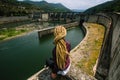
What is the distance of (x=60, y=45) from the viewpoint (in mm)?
5023

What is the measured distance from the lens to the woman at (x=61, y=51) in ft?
16.1

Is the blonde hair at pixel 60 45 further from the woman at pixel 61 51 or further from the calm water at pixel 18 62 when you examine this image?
the calm water at pixel 18 62

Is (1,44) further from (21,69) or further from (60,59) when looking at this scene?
(60,59)

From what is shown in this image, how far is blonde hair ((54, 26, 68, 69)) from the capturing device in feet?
16.1

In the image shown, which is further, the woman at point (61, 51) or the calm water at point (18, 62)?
the calm water at point (18, 62)

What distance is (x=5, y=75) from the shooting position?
14.4 metres

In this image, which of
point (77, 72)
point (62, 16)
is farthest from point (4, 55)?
point (62, 16)

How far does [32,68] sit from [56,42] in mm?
11610

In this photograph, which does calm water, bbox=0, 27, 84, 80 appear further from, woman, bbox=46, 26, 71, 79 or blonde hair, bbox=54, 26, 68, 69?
blonde hair, bbox=54, 26, 68, 69

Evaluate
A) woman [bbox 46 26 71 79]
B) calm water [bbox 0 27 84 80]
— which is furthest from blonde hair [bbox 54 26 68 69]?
calm water [bbox 0 27 84 80]

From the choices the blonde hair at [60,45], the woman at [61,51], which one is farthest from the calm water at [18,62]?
the blonde hair at [60,45]

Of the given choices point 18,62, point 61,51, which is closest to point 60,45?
point 61,51

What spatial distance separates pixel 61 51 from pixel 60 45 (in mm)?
228

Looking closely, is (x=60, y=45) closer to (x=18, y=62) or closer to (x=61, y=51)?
(x=61, y=51)
